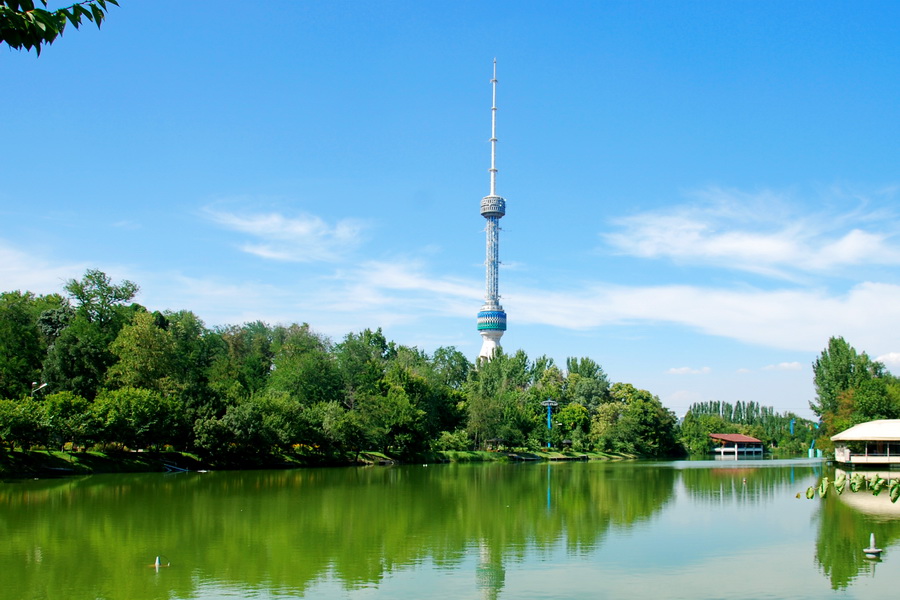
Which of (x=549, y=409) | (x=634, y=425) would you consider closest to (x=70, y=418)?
(x=549, y=409)

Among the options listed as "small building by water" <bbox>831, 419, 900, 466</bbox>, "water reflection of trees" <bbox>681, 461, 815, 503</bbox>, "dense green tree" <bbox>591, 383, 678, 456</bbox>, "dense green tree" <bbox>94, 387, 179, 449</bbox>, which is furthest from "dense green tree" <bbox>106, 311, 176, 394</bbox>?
"dense green tree" <bbox>591, 383, 678, 456</bbox>

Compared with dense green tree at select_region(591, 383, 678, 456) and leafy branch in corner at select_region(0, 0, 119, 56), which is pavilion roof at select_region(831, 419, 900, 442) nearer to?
dense green tree at select_region(591, 383, 678, 456)

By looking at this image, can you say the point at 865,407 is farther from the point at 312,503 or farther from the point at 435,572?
the point at 435,572

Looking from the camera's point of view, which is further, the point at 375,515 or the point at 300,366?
the point at 300,366

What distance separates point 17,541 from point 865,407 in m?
64.0

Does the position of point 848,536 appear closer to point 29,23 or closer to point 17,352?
point 29,23

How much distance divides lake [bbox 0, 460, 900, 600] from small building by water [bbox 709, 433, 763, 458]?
8925 cm

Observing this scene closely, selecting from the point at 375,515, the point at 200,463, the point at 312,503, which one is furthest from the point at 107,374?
the point at 375,515

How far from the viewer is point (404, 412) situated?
2618 inches

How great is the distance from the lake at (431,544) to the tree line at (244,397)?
38.5ft

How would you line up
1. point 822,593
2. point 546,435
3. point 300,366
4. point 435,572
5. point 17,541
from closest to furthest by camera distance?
point 822,593 → point 435,572 → point 17,541 → point 300,366 → point 546,435

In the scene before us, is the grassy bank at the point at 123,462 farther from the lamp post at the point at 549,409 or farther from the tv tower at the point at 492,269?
the tv tower at the point at 492,269

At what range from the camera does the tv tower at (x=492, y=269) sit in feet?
452

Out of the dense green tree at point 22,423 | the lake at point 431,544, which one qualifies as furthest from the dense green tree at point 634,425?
the dense green tree at point 22,423
